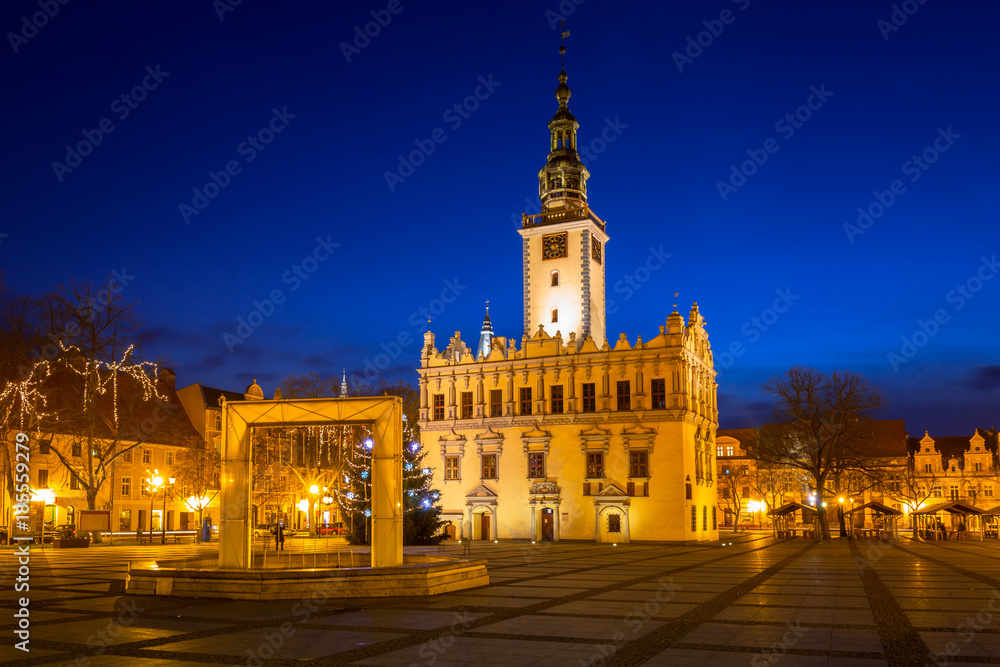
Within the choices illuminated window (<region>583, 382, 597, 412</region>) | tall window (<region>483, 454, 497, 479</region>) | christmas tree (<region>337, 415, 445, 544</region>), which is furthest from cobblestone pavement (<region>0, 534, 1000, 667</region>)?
tall window (<region>483, 454, 497, 479</region>)

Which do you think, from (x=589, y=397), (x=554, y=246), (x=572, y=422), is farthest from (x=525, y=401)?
(x=554, y=246)

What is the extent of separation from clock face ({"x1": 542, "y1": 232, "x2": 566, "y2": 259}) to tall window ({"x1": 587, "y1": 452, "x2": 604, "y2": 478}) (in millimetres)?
16508

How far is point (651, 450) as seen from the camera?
57.2 meters

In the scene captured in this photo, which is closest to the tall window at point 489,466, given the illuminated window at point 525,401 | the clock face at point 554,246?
the illuminated window at point 525,401

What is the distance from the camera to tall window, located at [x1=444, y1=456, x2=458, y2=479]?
62531 millimetres

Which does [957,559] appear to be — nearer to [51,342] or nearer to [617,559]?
[617,559]

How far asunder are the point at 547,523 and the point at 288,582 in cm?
4269

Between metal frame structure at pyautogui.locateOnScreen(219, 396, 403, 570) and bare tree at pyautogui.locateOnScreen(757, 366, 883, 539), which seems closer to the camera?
metal frame structure at pyautogui.locateOnScreen(219, 396, 403, 570)

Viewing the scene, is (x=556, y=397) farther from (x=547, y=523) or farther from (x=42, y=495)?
(x=42, y=495)

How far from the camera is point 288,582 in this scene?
18047 mm

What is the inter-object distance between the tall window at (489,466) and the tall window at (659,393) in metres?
11.9

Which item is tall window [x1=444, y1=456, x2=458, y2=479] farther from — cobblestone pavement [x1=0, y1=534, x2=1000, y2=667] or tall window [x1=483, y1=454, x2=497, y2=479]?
cobblestone pavement [x1=0, y1=534, x2=1000, y2=667]

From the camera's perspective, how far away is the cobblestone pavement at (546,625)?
38.4 feet

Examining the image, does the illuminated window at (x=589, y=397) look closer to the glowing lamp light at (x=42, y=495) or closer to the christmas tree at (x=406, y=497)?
the christmas tree at (x=406, y=497)
